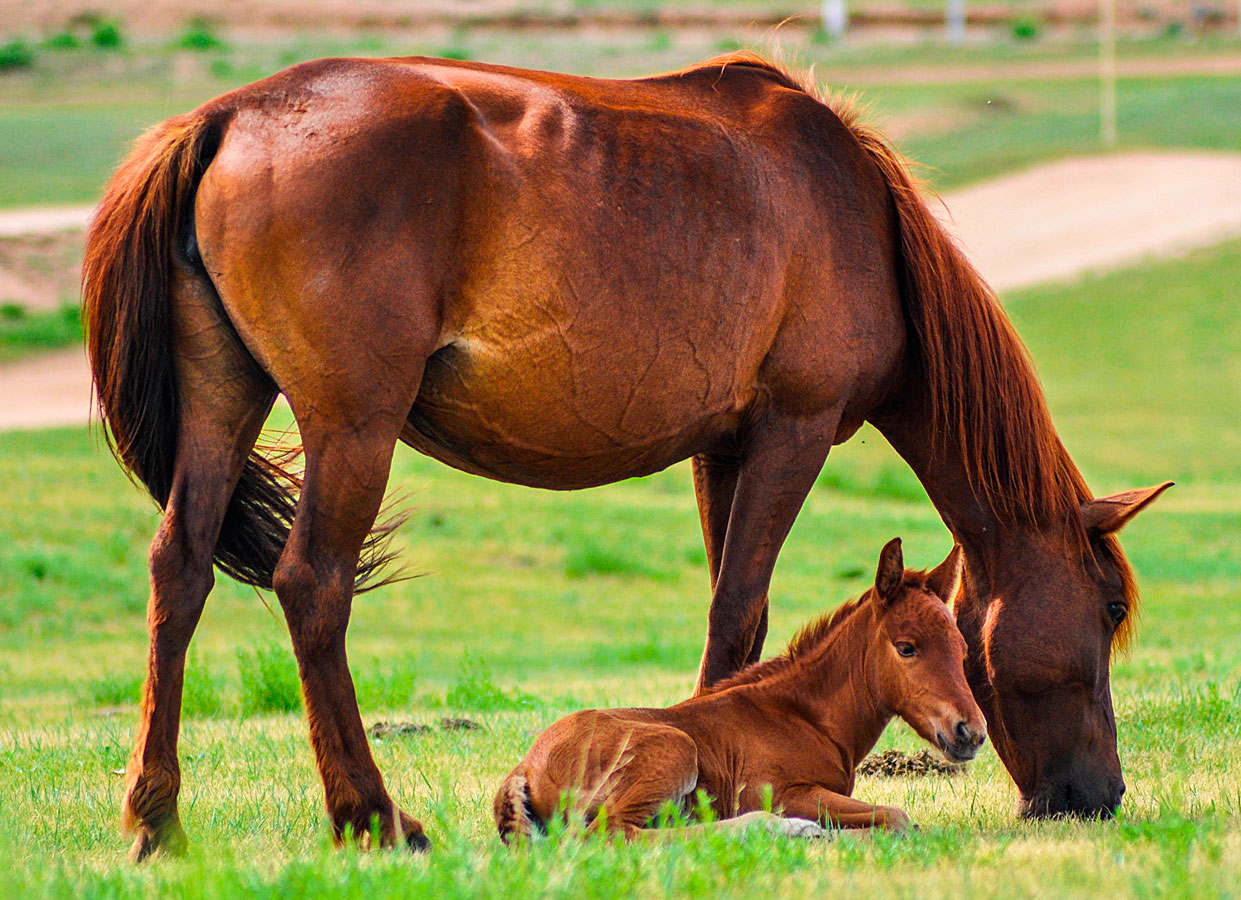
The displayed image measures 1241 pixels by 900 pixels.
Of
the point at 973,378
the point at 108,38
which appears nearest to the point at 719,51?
the point at 108,38

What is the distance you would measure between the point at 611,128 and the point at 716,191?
16.7 inches

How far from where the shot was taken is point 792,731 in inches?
188

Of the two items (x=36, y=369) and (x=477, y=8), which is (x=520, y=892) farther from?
(x=477, y=8)

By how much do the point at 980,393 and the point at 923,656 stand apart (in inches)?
45.2

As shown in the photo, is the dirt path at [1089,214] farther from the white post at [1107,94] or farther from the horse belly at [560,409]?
the horse belly at [560,409]

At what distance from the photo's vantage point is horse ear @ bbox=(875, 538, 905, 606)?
4609 millimetres

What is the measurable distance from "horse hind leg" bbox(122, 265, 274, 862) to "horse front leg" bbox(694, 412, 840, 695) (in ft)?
5.59

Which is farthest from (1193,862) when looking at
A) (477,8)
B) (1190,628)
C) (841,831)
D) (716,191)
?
(477,8)

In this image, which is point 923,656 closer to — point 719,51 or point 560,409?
point 560,409

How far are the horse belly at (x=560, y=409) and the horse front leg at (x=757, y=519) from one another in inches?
7.7

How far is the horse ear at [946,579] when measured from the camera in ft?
15.9

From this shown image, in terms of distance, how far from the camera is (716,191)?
4762mm

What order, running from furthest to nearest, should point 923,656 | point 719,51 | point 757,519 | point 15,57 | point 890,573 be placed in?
1. point 719,51
2. point 15,57
3. point 757,519
4. point 890,573
5. point 923,656

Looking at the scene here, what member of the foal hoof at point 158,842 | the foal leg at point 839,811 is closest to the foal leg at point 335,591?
the foal hoof at point 158,842
